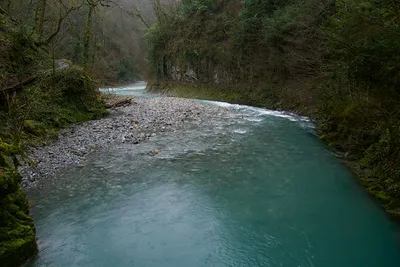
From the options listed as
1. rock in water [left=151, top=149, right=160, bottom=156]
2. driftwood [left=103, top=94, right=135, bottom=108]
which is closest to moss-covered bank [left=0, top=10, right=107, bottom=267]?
driftwood [left=103, top=94, right=135, bottom=108]

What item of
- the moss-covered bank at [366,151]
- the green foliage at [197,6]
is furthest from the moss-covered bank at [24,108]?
the green foliage at [197,6]

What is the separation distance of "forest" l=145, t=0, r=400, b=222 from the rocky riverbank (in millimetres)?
4697

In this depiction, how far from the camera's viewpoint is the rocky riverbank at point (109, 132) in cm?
806

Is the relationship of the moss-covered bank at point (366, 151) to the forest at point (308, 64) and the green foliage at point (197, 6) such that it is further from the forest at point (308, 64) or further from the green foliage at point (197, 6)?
the green foliage at point (197, 6)

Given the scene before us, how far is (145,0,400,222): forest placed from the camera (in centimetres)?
618

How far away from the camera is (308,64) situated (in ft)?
46.7

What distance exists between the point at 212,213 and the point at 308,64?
1085 centimetres

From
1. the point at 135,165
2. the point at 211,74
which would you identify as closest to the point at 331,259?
the point at 135,165

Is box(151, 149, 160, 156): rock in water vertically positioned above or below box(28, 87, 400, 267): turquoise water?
above

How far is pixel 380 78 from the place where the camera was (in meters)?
6.47

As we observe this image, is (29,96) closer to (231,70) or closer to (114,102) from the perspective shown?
(114,102)

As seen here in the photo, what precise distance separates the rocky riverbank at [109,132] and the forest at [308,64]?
4697 millimetres

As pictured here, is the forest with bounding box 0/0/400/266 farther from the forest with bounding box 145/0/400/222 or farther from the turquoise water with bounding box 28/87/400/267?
the turquoise water with bounding box 28/87/400/267

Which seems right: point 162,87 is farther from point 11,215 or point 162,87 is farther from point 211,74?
point 11,215
